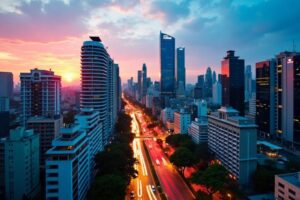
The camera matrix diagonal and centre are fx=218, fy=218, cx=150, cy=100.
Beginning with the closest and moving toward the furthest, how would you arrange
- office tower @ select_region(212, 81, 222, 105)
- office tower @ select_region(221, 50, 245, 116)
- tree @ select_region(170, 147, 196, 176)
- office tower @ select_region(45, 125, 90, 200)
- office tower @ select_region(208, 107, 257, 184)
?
office tower @ select_region(45, 125, 90, 200), office tower @ select_region(208, 107, 257, 184), tree @ select_region(170, 147, 196, 176), office tower @ select_region(221, 50, 245, 116), office tower @ select_region(212, 81, 222, 105)

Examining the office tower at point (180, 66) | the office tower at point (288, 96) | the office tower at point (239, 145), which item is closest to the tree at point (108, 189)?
the office tower at point (239, 145)

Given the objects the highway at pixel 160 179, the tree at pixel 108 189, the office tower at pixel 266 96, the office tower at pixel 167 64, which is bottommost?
the highway at pixel 160 179

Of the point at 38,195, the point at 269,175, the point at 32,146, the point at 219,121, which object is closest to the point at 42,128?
the point at 32,146

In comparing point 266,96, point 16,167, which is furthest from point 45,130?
point 266,96

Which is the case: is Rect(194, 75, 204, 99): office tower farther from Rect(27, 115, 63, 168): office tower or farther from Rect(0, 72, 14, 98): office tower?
Rect(27, 115, 63, 168): office tower

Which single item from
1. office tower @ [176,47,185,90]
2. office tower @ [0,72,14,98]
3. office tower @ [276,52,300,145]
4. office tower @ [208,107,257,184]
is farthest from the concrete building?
office tower @ [176,47,185,90]

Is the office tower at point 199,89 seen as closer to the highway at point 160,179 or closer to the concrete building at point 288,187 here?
the highway at point 160,179

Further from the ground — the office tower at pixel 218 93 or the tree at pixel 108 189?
the office tower at pixel 218 93
